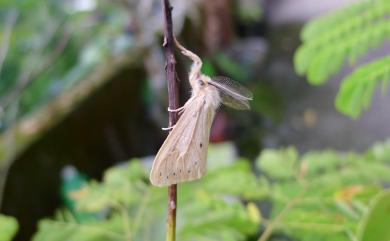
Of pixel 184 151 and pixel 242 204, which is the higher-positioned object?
pixel 184 151

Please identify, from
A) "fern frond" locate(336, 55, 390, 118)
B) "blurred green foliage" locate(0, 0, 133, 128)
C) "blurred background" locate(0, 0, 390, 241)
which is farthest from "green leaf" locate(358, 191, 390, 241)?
"blurred green foliage" locate(0, 0, 133, 128)

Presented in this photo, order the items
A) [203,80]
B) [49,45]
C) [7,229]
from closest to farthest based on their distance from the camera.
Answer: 1. [203,80]
2. [7,229]
3. [49,45]

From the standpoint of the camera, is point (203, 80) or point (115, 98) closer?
point (203, 80)

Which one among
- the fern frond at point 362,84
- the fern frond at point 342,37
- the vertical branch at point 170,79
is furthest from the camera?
the fern frond at point 342,37

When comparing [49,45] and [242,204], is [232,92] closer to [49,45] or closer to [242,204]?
[242,204]

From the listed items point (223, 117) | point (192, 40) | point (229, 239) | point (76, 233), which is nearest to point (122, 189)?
point (76, 233)

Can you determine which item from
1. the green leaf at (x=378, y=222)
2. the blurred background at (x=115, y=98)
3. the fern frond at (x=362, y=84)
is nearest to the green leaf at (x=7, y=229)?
the blurred background at (x=115, y=98)

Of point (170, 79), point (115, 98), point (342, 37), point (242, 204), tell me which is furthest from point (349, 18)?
point (115, 98)

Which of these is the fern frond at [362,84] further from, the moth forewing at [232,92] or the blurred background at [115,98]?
the moth forewing at [232,92]
